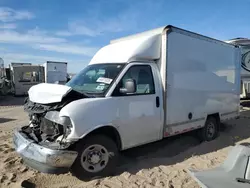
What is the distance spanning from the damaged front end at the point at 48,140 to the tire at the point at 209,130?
→ 413 cm

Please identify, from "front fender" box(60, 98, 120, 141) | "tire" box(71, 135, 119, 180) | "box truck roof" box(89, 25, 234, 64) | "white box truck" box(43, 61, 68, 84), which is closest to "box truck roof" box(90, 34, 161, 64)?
"box truck roof" box(89, 25, 234, 64)

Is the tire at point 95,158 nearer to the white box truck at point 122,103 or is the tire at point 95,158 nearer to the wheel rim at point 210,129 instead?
the white box truck at point 122,103

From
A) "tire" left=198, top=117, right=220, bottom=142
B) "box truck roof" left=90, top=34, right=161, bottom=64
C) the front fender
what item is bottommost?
"tire" left=198, top=117, right=220, bottom=142

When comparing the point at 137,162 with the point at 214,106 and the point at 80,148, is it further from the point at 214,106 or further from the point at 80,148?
the point at 214,106

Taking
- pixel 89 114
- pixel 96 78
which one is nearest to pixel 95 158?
pixel 89 114

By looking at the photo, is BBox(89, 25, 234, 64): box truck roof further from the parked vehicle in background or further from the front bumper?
the parked vehicle in background

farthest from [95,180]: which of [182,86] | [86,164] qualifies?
[182,86]

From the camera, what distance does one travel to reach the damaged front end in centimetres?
436

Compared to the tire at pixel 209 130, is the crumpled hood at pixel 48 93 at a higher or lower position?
higher

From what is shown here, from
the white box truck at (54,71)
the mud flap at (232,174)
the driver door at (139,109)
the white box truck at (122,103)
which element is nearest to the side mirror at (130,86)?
the white box truck at (122,103)

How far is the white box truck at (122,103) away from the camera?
456cm

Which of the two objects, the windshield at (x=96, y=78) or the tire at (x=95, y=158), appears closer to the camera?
the tire at (x=95, y=158)

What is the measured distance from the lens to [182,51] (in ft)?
21.4

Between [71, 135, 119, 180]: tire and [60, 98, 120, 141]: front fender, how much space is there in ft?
0.72
